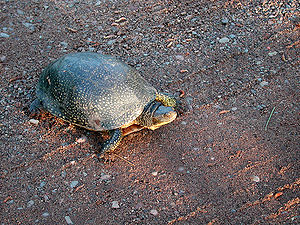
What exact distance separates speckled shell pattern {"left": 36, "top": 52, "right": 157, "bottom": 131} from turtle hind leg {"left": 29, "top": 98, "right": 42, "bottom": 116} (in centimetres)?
20

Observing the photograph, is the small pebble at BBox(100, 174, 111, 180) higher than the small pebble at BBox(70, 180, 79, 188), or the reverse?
the small pebble at BBox(70, 180, 79, 188)

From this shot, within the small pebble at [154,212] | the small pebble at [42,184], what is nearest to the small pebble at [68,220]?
the small pebble at [42,184]

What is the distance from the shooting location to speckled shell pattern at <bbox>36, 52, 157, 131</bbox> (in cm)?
387

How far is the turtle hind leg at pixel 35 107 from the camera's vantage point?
169 inches

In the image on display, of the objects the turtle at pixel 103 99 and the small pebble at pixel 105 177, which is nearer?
the small pebble at pixel 105 177

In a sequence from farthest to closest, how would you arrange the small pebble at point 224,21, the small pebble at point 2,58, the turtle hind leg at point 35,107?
the small pebble at point 224,21 < the small pebble at point 2,58 < the turtle hind leg at point 35,107

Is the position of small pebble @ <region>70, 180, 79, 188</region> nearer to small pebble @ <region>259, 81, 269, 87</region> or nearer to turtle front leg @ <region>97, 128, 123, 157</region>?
turtle front leg @ <region>97, 128, 123, 157</region>

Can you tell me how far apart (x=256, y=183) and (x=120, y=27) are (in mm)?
3623

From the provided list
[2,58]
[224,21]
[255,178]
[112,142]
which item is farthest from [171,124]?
[2,58]

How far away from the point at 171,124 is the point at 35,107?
1907 mm

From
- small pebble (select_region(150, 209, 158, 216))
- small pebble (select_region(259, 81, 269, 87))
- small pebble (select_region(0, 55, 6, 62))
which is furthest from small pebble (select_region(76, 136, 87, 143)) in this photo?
small pebble (select_region(259, 81, 269, 87))

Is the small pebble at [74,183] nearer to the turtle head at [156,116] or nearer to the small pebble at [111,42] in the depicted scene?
the turtle head at [156,116]

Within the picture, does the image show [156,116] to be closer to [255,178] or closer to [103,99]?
[103,99]

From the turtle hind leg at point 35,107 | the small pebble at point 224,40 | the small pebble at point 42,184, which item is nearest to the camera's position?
the small pebble at point 42,184
